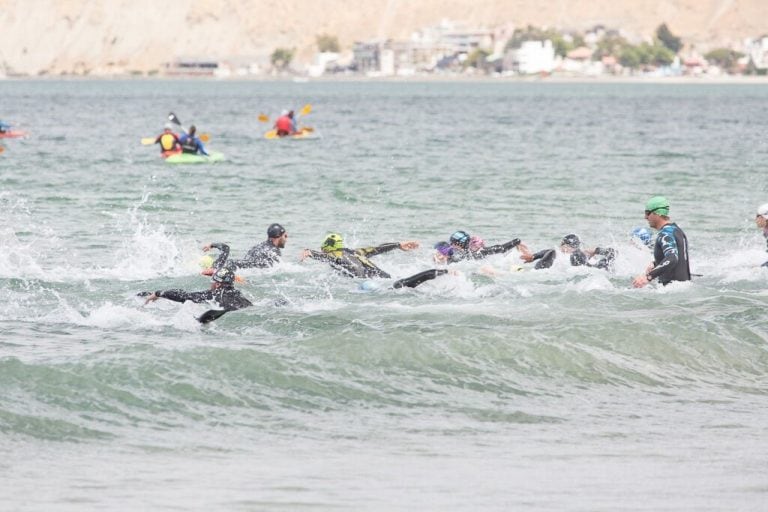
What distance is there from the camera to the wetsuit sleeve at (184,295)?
15.9 meters

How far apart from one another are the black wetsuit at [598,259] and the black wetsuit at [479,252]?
0.88 metres

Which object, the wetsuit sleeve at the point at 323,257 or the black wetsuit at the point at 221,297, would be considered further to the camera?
the wetsuit sleeve at the point at 323,257

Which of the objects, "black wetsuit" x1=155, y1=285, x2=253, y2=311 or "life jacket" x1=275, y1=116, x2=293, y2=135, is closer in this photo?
"black wetsuit" x1=155, y1=285, x2=253, y2=311

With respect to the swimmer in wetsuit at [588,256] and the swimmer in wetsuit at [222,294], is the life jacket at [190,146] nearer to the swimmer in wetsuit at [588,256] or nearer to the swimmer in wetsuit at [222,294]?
the swimmer in wetsuit at [588,256]

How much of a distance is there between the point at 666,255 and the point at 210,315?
5342mm

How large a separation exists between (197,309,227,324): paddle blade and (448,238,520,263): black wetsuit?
203 inches

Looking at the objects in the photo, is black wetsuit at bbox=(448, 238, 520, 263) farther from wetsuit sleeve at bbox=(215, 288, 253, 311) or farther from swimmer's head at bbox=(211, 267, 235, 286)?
swimmer's head at bbox=(211, 267, 235, 286)

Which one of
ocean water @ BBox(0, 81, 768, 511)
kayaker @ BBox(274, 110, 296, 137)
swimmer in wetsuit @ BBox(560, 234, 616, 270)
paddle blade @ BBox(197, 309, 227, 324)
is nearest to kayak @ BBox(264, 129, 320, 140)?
kayaker @ BBox(274, 110, 296, 137)

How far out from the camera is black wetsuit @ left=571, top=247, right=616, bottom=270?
66.2 feet

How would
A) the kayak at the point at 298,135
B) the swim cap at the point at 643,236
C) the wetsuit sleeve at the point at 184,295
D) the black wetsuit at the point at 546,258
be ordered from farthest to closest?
1. the kayak at the point at 298,135
2. the swim cap at the point at 643,236
3. the black wetsuit at the point at 546,258
4. the wetsuit sleeve at the point at 184,295

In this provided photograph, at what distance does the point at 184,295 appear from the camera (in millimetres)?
16094

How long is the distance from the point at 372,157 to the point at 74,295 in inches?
1255

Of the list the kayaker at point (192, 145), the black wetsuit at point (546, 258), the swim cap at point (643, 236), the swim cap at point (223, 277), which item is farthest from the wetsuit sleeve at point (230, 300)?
the kayaker at point (192, 145)

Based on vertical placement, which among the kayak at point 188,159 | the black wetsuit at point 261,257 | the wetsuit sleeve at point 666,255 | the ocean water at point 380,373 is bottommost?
the ocean water at point 380,373
